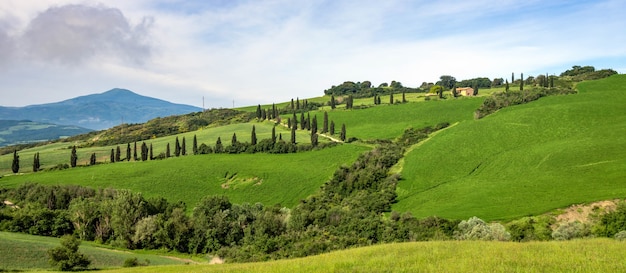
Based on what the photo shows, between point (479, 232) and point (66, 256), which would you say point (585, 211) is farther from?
point (66, 256)

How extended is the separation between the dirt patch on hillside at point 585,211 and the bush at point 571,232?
22.8 ft

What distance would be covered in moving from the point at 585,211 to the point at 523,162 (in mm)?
33829

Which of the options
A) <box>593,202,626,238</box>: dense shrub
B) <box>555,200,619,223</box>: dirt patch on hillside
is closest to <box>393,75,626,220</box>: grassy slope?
<box>555,200,619,223</box>: dirt patch on hillside

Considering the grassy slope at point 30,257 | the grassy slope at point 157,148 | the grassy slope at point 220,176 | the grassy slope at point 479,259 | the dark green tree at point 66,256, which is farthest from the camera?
the grassy slope at point 157,148

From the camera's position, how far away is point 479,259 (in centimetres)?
2016

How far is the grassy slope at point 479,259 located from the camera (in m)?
18.1

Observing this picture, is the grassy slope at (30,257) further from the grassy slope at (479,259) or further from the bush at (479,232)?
the bush at (479,232)

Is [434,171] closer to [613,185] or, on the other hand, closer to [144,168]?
[613,185]

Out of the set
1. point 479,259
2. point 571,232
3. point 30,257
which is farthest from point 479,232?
point 30,257

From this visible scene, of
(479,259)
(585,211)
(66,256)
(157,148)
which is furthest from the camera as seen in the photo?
(157,148)

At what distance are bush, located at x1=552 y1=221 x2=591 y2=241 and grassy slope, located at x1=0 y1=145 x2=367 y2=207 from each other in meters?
64.2

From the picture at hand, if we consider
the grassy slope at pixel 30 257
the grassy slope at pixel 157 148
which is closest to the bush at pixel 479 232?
the grassy slope at pixel 30 257

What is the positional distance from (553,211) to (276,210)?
5206cm

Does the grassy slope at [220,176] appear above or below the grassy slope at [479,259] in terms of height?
below
